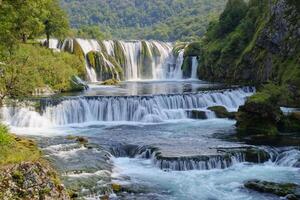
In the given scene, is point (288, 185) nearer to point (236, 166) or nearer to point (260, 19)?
point (236, 166)

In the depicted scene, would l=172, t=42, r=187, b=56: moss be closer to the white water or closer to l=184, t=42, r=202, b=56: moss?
l=184, t=42, r=202, b=56: moss

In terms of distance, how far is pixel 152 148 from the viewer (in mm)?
27219

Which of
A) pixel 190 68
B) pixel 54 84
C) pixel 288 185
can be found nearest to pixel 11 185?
pixel 288 185

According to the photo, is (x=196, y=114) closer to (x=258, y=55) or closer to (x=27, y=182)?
(x=258, y=55)

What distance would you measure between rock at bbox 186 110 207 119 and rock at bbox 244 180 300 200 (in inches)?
677

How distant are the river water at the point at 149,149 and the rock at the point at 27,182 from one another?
6300 millimetres

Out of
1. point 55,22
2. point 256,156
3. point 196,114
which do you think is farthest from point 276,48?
point 55,22

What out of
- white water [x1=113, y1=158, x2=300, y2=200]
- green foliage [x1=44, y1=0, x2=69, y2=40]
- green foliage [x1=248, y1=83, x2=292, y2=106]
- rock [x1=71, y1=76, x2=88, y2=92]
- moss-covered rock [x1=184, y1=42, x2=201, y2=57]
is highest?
green foliage [x1=44, y1=0, x2=69, y2=40]

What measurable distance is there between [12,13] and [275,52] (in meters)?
35.1

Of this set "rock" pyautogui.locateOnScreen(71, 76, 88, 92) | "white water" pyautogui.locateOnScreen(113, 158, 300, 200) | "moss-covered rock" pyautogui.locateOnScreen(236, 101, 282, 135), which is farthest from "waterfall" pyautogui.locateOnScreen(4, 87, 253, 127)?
"white water" pyautogui.locateOnScreen(113, 158, 300, 200)

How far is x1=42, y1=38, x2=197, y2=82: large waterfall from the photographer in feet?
210

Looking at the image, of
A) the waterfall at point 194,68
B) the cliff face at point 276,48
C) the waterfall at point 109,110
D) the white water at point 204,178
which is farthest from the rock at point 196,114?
the waterfall at point 194,68

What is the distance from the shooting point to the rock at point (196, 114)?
3884 cm

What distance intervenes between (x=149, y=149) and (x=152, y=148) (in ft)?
0.81
